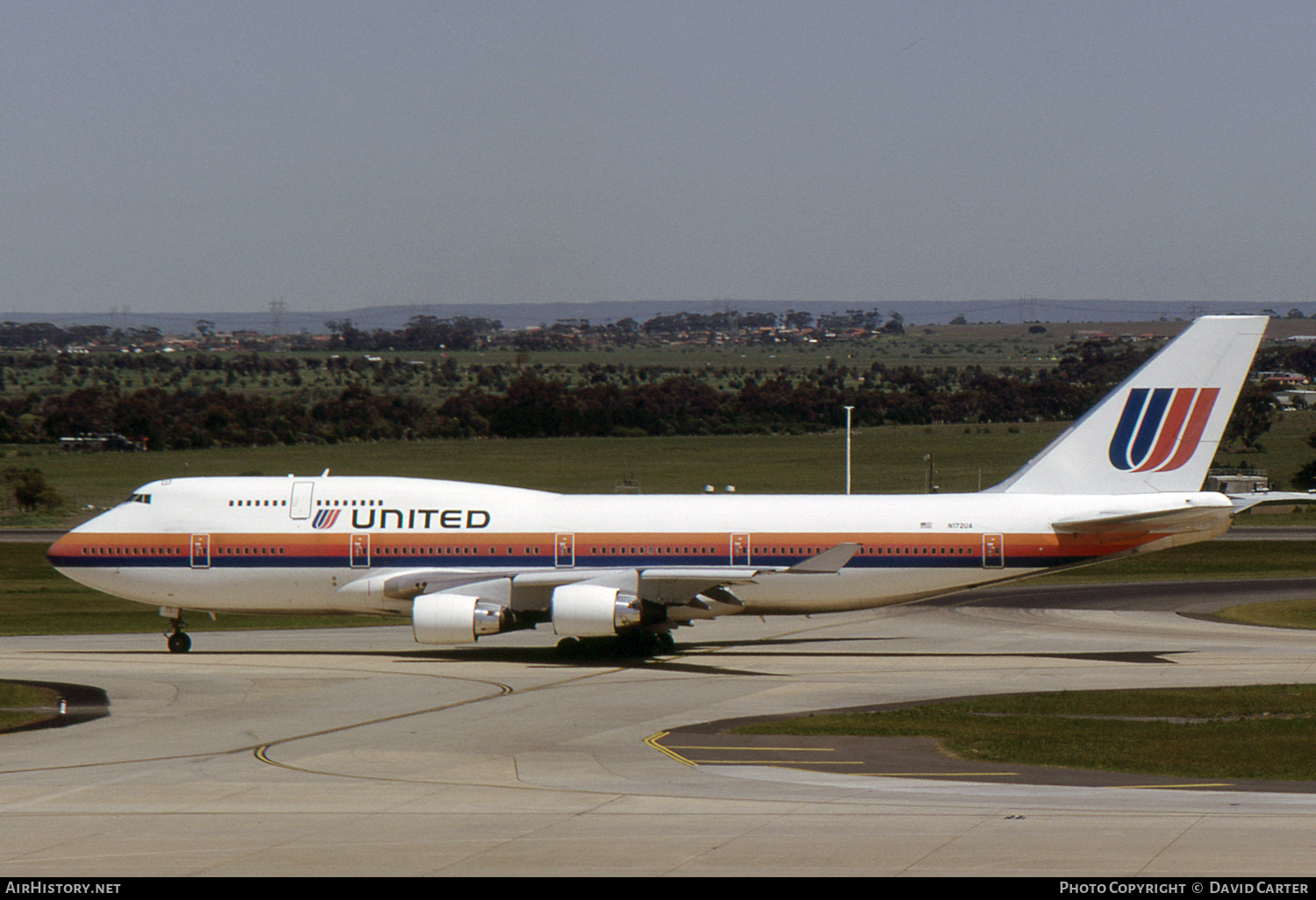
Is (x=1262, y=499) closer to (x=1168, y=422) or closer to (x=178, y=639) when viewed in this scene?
(x=1168, y=422)

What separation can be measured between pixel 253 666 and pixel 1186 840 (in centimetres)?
2871

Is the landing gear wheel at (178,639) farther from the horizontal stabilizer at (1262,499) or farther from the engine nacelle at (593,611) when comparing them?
the horizontal stabilizer at (1262,499)

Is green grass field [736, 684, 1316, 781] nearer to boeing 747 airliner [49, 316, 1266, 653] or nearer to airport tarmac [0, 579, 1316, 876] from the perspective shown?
airport tarmac [0, 579, 1316, 876]

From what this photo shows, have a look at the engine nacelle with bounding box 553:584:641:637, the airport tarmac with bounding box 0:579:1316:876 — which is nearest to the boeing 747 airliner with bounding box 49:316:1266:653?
the engine nacelle with bounding box 553:584:641:637

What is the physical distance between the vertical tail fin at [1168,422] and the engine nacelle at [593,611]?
1239 centimetres

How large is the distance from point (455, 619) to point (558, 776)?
15.9m

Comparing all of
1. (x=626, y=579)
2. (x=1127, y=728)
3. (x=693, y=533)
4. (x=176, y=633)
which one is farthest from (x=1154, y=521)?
(x=176, y=633)

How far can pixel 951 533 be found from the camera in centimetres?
4428

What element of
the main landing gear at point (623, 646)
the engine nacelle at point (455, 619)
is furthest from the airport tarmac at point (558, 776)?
the engine nacelle at point (455, 619)

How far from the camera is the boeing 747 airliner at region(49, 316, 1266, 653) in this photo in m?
44.2

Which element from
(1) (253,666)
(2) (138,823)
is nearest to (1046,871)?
(2) (138,823)

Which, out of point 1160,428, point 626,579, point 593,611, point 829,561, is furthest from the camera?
point 1160,428

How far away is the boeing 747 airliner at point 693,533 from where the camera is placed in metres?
44.2

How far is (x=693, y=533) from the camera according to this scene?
44438 millimetres
